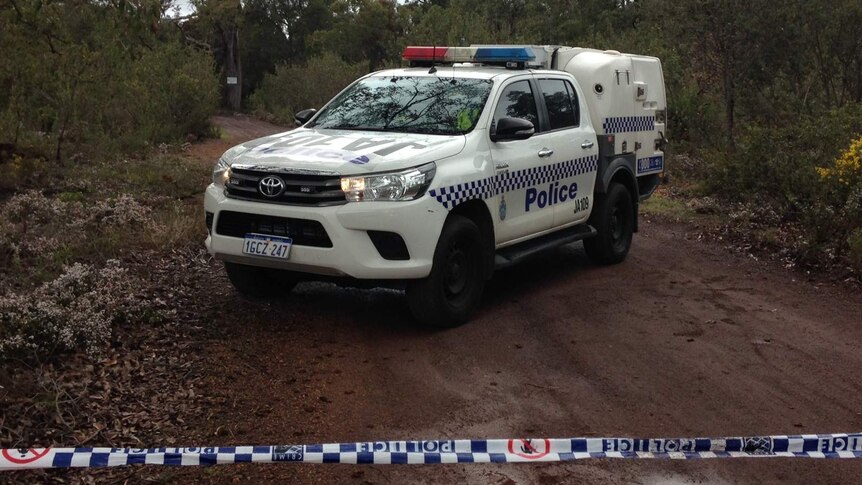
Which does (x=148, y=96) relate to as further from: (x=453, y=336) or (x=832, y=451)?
(x=832, y=451)

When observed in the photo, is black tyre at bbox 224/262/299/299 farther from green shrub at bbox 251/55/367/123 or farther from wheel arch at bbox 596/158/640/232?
green shrub at bbox 251/55/367/123

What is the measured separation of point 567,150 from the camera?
8.15 meters

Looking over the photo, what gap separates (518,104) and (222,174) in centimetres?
259

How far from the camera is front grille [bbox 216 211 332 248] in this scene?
6168 mm

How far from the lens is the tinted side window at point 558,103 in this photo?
26.7 feet

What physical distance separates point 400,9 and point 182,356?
4865 cm

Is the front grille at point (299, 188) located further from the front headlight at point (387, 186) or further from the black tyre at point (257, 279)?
the black tyre at point (257, 279)

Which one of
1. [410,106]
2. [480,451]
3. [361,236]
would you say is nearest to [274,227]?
[361,236]

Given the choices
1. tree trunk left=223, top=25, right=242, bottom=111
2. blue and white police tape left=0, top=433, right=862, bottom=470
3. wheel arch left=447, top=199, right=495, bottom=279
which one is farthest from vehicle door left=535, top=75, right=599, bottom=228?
tree trunk left=223, top=25, right=242, bottom=111

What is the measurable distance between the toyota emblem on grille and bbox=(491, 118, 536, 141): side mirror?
5.87 ft

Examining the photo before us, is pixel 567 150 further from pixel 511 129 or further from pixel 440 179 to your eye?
pixel 440 179

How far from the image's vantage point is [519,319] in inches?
281

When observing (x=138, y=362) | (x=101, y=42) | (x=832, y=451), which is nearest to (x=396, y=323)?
(x=138, y=362)

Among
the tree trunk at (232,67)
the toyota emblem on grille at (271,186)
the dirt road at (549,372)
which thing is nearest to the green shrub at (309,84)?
the tree trunk at (232,67)
